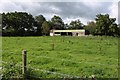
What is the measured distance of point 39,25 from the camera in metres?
89.7

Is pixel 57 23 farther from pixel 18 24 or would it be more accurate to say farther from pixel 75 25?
pixel 18 24

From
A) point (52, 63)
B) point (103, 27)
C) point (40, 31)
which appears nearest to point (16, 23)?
point (40, 31)

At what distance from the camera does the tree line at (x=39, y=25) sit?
70200 mm

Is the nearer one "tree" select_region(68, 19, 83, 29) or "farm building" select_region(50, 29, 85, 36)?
"farm building" select_region(50, 29, 85, 36)

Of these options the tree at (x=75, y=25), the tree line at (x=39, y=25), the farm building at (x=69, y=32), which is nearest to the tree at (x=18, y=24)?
the tree line at (x=39, y=25)

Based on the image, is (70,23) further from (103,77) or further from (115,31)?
(103,77)

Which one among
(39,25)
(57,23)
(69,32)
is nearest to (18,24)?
(39,25)

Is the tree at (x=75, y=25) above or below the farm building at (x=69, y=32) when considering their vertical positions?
above

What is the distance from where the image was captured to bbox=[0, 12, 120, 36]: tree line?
70.2 m

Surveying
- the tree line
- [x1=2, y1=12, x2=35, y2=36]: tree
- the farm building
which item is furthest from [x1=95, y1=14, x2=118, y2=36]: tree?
[x1=2, y1=12, x2=35, y2=36]: tree

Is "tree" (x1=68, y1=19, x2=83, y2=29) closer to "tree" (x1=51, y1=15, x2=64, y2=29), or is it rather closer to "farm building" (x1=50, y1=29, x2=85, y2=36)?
"tree" (x1=51, y1=15, x2=64, y2=29)

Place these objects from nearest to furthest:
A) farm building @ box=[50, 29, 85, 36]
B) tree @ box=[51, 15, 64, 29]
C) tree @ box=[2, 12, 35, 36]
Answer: tree @ box=[2, 12, 35, 36] < farm building @ box=[50, 29, 85, 36] < tree @ box=[51, 15, 64, 29]

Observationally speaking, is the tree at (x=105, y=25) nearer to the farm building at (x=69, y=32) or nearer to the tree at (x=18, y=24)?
the farm building at (x=69, y=32)

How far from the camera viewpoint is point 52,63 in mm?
11367
